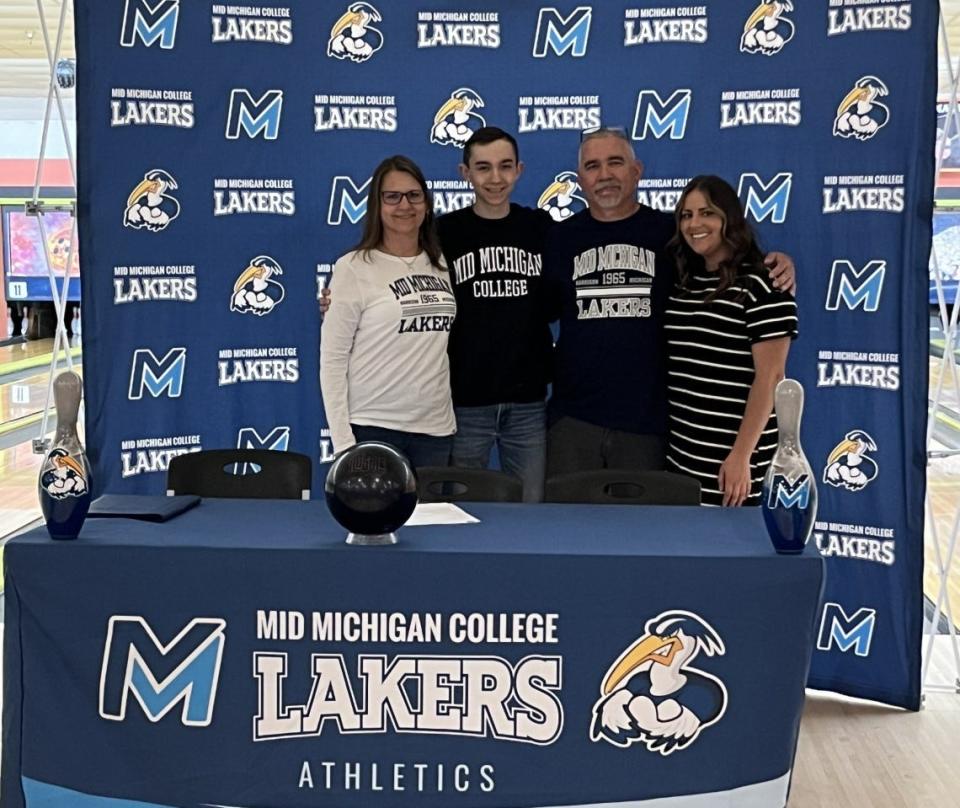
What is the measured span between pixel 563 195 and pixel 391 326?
2.88 ft

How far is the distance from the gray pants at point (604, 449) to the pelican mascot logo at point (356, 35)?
4.25 feet

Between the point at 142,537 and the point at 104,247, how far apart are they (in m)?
1.63

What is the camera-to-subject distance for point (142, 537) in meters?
2.30

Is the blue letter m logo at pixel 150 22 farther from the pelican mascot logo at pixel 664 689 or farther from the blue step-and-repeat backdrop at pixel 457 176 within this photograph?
the pelican mascot logo at pixel 664 689

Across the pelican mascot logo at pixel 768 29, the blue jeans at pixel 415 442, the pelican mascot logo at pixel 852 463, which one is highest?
the pelican mascot logo at pixel 768 29

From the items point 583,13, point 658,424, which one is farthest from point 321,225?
point 658,424

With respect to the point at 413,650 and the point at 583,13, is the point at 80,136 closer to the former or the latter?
the point at 583,13

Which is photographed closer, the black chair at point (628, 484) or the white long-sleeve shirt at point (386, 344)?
the black chair at point (628, 484)

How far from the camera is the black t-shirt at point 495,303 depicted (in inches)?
126

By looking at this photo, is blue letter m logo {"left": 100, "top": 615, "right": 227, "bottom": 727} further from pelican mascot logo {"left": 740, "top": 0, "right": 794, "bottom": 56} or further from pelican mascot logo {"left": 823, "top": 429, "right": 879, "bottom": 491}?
pelican mascot logo {"left": 740, "top": 0, "right": 794, "bottom": 56}

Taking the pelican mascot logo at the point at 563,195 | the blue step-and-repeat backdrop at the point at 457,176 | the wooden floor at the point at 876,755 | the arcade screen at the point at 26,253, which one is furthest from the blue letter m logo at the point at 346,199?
the arcade screen at the point at 26,253

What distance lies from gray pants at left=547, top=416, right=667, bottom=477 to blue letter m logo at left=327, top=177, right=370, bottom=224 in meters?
1.00

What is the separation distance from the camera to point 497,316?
321 centimetres

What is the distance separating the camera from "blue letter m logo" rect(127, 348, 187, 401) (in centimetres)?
375
